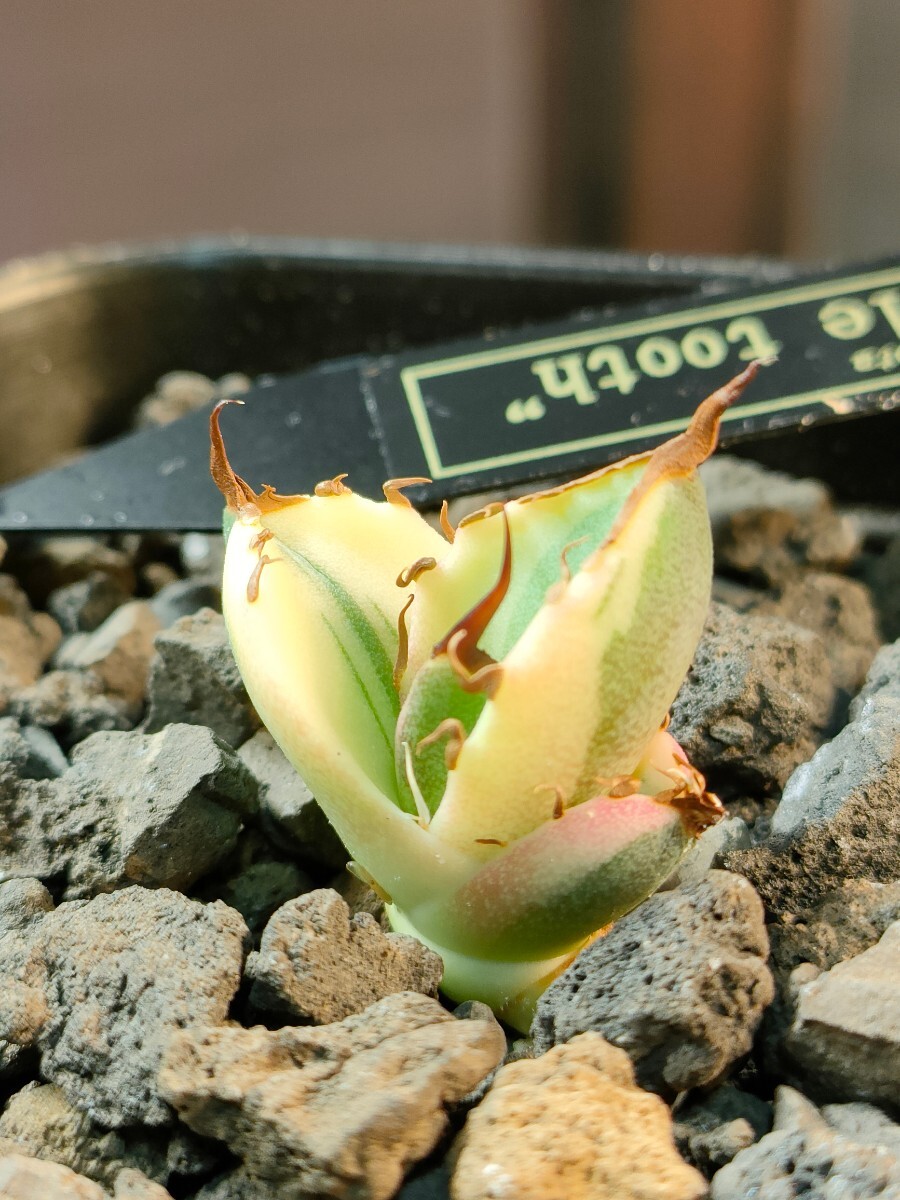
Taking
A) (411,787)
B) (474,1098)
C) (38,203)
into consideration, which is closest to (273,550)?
(411,787)

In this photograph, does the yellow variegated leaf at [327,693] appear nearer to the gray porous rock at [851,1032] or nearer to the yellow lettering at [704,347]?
the gray porous rock at [851,1032]

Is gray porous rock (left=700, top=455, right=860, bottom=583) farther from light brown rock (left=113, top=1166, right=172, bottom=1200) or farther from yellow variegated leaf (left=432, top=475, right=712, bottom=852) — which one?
light brown rock (left=113, top=1166, right=172, bottom=1200)

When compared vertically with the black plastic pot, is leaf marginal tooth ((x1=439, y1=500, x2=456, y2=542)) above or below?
above

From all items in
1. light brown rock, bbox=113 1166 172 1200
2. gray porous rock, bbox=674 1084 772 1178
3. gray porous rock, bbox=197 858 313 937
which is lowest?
light brown rock, bbox=113 1166 172 1200

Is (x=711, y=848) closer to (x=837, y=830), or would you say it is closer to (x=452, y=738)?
(x=837, y=830)

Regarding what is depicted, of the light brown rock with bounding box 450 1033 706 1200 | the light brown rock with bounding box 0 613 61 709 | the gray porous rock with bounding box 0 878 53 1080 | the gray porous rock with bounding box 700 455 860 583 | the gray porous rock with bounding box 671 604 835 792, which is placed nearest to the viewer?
the light brown rock with bounding box 450 1033 706 1200

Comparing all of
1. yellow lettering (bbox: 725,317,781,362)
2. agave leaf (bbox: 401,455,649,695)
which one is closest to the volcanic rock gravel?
agave leaf (bbox: 401,455,649,695)

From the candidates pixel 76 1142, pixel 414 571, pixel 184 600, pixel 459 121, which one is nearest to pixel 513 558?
pixel 414 571
